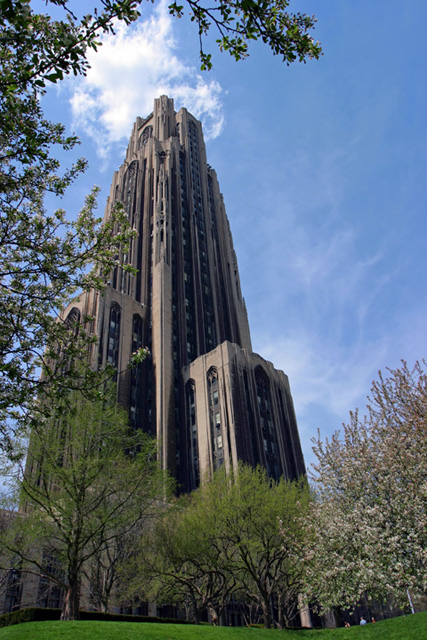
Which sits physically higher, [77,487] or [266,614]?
[77,487]

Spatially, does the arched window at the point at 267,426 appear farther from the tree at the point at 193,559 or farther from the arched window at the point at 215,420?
the tree at the point at 193,559

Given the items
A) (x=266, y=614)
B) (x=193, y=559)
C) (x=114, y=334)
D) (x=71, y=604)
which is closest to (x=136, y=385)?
(x=114, y=334)

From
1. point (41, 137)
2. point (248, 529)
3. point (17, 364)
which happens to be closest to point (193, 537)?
point (248, 529)

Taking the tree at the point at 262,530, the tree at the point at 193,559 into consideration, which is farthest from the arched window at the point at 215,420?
the tree at the point at 262,530

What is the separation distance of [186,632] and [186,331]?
236 ft

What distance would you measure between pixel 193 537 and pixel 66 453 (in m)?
12.3

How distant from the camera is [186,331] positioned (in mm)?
90312

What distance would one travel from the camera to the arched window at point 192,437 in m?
69.9

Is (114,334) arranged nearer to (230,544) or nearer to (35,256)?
(230,544)

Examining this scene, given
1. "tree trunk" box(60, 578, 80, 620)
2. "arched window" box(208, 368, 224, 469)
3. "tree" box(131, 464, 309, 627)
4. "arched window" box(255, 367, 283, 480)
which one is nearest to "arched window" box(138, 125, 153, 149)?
"arched window" box(255, 367, 283, 480)

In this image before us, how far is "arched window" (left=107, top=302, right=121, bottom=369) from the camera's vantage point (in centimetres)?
7762

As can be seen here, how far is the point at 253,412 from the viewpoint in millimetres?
73938

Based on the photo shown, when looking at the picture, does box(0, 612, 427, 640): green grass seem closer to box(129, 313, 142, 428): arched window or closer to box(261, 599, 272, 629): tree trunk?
box(261, 599, 272, 629): tree trunk

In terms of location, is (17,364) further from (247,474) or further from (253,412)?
(253,412)
